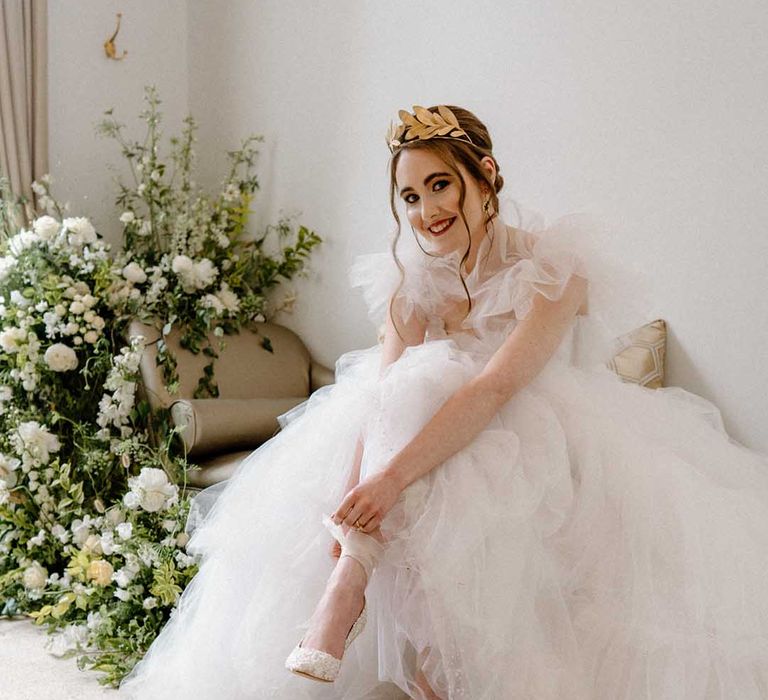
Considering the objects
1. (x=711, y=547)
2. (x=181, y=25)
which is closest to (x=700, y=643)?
(x=711, y=547)

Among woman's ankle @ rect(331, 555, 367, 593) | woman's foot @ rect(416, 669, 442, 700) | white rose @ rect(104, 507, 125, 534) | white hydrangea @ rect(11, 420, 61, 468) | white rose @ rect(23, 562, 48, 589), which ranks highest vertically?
woman's ankle @ rect(331, 555, 367, 593)

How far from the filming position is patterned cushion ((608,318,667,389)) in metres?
2.15

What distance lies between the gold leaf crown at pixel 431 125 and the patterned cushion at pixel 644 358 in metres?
0.67

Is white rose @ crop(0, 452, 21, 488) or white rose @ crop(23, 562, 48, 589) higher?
white rose @ crop(0, 452, 21, 488)

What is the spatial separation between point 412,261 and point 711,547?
0.89 meters

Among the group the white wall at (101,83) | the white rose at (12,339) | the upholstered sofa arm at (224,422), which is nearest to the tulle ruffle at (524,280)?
the upholstered sofa arm at (224,422)

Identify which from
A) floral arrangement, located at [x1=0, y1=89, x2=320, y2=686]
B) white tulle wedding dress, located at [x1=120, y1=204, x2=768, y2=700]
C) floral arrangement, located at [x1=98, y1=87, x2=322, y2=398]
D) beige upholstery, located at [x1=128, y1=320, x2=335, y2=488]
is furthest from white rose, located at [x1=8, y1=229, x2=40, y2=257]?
white tulle wedding dress, located at [x1=120, y1=204, x2=768, y2=700]

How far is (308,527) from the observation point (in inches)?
64.0

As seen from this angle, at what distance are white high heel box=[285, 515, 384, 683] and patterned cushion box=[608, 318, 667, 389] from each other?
3.03 feet

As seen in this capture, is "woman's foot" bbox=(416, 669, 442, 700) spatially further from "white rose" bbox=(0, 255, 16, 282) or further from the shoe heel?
"white rose" bbox=(0, 255, 16, 282)

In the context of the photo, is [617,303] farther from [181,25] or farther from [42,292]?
[181,25]

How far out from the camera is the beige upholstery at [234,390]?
2.50 m

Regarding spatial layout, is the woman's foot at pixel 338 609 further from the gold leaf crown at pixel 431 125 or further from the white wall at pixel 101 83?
the white wall at pixel 101 83

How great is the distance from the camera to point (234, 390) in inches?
113
